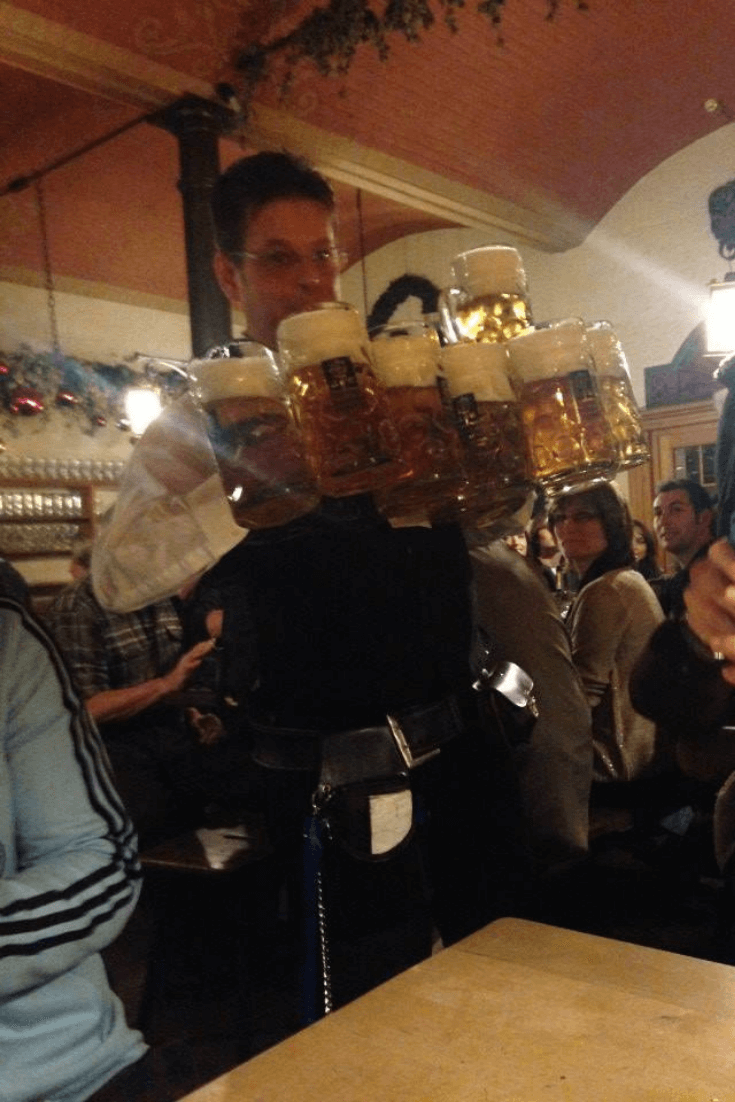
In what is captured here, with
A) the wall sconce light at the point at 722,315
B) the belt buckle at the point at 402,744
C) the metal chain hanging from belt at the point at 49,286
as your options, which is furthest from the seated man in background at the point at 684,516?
the metal chain hanging from belt at the point at 49,286

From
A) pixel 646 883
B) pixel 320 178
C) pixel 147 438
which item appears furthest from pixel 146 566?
pixel 646 883

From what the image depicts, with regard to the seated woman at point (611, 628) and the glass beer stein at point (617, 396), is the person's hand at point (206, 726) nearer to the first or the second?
the seated woman at point (611, 628)

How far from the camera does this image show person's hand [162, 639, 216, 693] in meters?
2.85

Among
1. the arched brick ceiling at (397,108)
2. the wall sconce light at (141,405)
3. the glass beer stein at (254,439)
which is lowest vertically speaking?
the glass beer stein at (254,439)

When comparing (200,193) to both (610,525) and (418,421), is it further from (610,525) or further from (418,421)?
(418,421)

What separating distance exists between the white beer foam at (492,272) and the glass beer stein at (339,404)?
318 millimetres

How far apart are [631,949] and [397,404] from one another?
0.61 metres

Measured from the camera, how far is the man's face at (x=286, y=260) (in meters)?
1.27

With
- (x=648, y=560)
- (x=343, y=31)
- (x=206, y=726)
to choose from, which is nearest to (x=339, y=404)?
(x=206, y=726)

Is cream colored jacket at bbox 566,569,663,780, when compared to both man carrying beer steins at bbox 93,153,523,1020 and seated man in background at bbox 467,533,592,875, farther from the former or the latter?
man carrying beer steins at bbox 93,153,523,1020

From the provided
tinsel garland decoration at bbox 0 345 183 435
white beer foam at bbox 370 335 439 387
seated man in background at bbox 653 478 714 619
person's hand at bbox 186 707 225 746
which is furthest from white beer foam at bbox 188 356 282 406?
tinsel garland decoration at bbox 0 345 183 435

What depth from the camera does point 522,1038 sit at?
2.33ft

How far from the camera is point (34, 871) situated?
0.95 meters

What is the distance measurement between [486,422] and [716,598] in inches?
13.7
